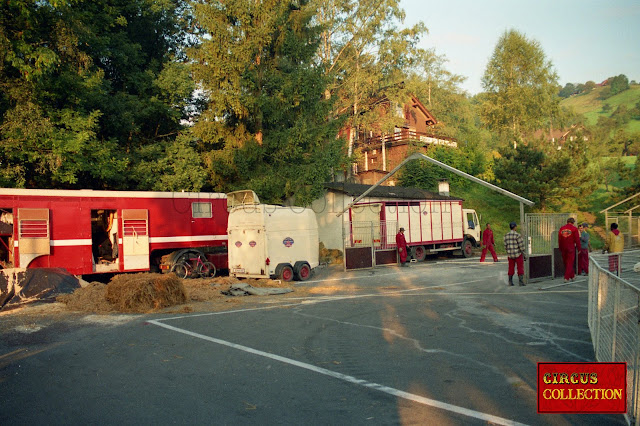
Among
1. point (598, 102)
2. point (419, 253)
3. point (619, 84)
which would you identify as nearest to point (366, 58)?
point (419, 253)

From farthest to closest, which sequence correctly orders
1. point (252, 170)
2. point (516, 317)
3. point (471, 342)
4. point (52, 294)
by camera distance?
point (252, 170) → point (52, 294) → point (516, 317) → point (471, 342)

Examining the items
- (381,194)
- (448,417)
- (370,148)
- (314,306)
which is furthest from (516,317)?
(370,148)

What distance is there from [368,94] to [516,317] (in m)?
33.7

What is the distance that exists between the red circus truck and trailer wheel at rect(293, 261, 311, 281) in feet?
12.5

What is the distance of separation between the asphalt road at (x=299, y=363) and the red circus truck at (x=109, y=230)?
5.59 metres

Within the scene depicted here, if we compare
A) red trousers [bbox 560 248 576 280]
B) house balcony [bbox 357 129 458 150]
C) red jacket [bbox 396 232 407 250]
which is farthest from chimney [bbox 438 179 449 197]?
house balcony [bbox 357 129 458 150]

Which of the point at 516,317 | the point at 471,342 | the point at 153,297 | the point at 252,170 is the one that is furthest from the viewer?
the point at 252,170

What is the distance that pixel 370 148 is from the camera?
51.8 m

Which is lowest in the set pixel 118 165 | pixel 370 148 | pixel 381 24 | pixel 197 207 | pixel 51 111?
pixel 197 207

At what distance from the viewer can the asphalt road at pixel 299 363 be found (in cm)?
531

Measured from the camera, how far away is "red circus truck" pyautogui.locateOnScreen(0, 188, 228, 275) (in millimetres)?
15945

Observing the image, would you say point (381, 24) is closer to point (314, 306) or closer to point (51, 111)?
point (51, 111)

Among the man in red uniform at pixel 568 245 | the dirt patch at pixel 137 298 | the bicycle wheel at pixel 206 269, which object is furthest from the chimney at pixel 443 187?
the dirt patch at pixel 137 298

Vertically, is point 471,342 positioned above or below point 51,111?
below
